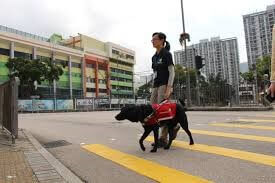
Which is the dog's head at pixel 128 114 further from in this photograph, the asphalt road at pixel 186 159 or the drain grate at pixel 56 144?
the drain grate at pixel 56 144

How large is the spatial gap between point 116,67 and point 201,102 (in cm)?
7804

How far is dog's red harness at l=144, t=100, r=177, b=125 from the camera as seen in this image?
18.1ft

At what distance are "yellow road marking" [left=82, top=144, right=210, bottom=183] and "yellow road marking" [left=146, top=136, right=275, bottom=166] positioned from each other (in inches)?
40.9

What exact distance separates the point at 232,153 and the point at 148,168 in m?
1.37

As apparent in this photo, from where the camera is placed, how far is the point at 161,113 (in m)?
5.59

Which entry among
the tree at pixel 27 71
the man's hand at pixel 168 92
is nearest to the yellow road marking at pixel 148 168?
the man's hand at pixel 168 92

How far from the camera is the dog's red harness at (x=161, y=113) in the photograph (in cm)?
552

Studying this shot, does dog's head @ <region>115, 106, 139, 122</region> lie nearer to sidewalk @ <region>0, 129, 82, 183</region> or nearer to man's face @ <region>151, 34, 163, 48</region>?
sidewalk @ <region>0, 129, 82, 183</region>

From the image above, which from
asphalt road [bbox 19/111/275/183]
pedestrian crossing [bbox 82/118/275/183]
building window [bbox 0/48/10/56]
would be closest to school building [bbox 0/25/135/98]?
building window [bbox 0/48/10/56]

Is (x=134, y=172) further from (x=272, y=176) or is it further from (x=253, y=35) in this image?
(x=253, y=35)

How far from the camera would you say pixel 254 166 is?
4.29 meters

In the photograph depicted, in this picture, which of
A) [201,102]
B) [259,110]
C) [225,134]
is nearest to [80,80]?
[201,102]

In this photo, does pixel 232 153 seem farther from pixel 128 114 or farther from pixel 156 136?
pixel 128 114

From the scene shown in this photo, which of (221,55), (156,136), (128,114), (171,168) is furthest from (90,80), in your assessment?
(171,168)
